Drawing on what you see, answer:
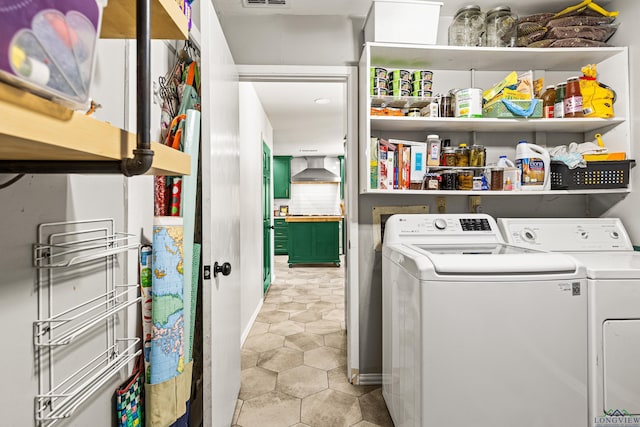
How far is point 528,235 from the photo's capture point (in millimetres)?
1914

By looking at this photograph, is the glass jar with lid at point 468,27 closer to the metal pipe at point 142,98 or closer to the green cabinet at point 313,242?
the metal pipe at point 142,98

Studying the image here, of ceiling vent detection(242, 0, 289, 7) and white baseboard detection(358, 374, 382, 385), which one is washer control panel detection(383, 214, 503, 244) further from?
ceiling vent detection(242, 0, 289, 7)

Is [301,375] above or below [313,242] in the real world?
below

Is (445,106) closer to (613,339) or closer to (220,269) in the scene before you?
(613,339)

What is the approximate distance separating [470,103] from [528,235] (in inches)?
32.9

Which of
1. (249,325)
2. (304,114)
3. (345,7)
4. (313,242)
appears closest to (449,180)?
(345,7)

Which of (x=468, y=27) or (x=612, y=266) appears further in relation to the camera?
(x=468, y=27)

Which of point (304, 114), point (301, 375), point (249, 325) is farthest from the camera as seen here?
point (304, 114)

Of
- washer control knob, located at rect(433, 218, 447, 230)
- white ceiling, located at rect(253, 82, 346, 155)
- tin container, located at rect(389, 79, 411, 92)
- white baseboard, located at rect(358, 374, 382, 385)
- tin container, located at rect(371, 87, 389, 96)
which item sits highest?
white ceiling, located at rect(253, 82, 346, 155)

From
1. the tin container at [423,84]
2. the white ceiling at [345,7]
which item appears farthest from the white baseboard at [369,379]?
the white ceiling at [345,7]

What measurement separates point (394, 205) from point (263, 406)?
1484 mm

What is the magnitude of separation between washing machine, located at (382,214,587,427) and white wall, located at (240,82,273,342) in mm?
1825

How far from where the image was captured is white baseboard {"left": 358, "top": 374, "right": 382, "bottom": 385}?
86.6 inches

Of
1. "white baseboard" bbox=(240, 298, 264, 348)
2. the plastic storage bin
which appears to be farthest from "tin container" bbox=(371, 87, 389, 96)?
"white baseboard" bbox=(240, 298, 264, 348)
